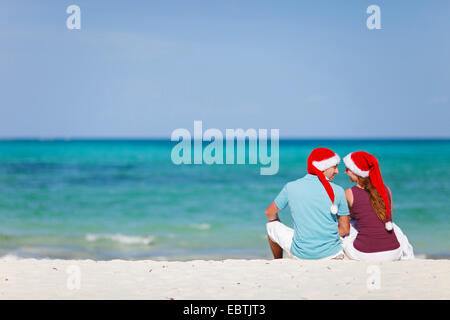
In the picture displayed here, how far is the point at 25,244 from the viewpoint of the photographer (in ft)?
31.7

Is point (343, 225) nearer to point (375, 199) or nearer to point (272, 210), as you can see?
point (375, 199)

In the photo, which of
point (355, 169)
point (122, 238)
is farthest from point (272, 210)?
point (122, 238)

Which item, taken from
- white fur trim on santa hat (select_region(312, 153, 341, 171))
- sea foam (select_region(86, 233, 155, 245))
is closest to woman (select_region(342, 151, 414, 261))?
white fur trim on santa hat (select_region(312, 153, 341, 171))

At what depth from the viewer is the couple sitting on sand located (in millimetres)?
4938

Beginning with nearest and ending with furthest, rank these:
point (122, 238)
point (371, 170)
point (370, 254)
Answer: point (371, 170)
point (370, 254)
point (122, 238)

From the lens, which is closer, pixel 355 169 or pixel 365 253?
pixel 355 169

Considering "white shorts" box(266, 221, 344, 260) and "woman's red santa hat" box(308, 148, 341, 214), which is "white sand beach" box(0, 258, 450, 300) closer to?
"white shorts" box(266, 221, 344, 260)

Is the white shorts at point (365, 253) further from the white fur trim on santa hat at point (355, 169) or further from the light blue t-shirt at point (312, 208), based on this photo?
the white fur trim on santa hat at point (355, 169)

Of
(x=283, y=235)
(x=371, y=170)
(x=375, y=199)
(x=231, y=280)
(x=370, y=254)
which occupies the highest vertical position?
(x=371, y=170)

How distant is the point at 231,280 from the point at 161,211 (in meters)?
9.43

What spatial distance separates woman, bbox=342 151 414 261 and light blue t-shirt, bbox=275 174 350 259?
15cm

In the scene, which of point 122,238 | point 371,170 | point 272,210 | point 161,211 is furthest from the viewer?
point 161,211

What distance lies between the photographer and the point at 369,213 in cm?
502
